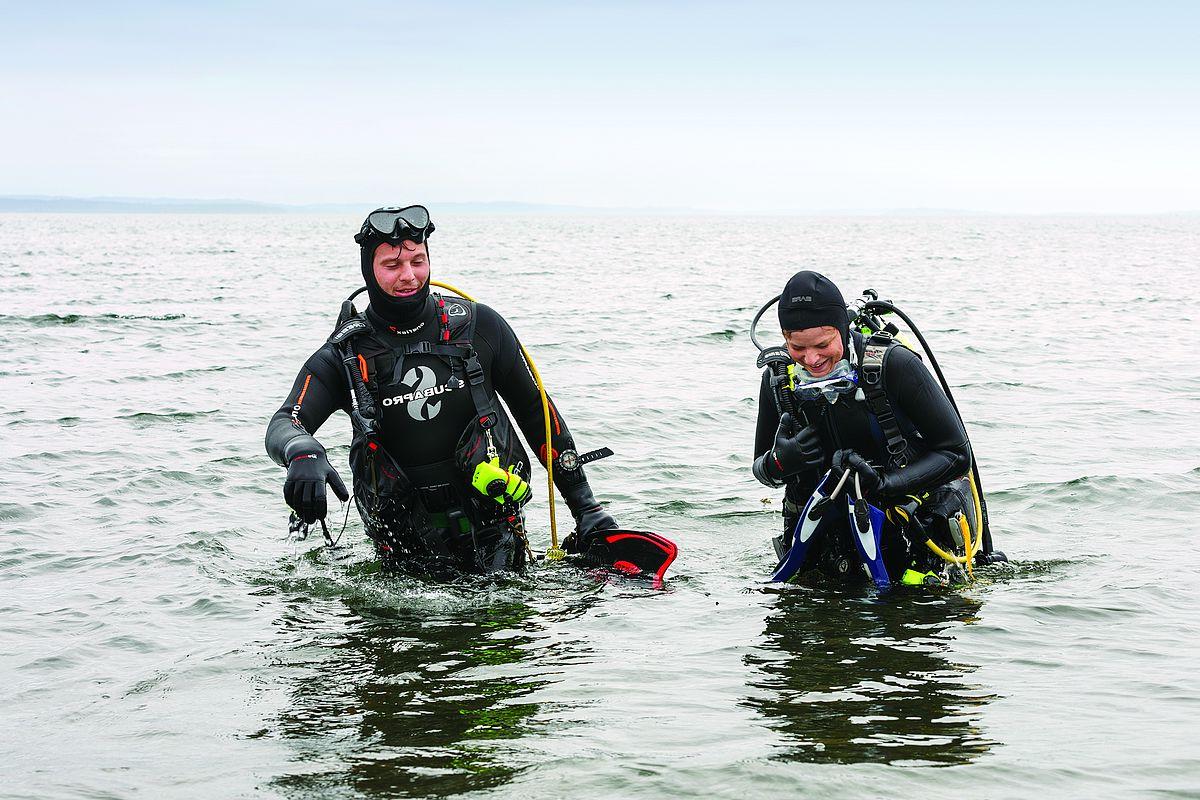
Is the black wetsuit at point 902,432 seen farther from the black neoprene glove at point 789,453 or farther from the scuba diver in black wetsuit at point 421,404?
the scuba diver in black wetsuit at point 421,404

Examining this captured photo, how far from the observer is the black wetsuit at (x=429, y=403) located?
614cm

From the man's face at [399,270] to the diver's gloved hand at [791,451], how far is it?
2.04 metres

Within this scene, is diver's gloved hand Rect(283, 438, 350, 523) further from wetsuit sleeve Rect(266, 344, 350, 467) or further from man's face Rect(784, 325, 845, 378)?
man's face Rect(784, 325, 845, 378)

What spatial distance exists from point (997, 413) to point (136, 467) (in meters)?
9.27

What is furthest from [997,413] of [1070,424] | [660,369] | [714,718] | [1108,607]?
[714,718]

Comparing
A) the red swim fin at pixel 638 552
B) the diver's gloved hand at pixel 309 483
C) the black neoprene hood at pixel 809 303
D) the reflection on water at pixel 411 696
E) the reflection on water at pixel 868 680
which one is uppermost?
the black neoprene hood at pixel 809 303

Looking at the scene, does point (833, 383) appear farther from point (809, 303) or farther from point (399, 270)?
point (399, 270)

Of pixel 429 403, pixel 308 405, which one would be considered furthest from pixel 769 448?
pixel 308 405

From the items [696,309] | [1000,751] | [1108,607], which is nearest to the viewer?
[1000,751]

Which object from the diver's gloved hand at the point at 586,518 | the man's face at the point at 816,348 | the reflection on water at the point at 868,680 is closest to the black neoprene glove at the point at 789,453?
the man's face at the point at 816,348

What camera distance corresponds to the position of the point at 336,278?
133 ft

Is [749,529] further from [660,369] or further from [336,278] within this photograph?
[336,278]

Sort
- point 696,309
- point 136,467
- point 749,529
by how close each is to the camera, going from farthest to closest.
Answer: point 696,309
point 136,467
point 749,529

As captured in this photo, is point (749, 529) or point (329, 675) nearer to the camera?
point (329, 675)
